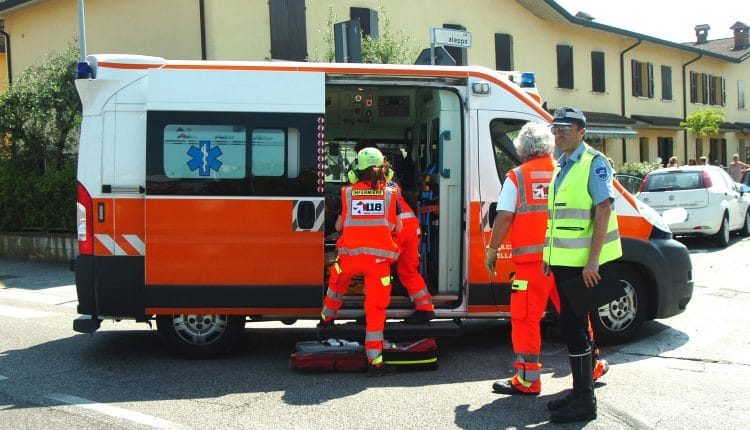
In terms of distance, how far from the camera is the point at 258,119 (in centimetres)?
609

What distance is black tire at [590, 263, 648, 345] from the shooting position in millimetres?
6668

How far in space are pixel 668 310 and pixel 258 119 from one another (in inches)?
160

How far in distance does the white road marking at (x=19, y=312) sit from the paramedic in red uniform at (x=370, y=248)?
4670mm

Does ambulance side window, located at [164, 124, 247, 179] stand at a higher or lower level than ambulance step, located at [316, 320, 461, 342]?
higher

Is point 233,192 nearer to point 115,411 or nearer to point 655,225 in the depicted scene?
point 115,411

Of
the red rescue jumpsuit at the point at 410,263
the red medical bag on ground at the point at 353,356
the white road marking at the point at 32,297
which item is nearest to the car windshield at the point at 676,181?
the red rescue jumpsuit at the point at 410,263

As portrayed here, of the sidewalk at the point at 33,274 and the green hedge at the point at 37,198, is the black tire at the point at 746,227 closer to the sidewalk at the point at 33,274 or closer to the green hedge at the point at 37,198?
the sidewalk at the point at 33,274

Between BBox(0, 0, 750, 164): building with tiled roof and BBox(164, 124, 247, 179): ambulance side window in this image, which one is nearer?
BBox(164, 124, 247, 179): ambulance side window

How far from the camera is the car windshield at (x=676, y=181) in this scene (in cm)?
1417

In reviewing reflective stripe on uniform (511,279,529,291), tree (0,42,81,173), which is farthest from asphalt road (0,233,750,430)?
tree (0,42,81,173)

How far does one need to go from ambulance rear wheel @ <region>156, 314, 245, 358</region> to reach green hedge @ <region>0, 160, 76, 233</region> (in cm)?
873

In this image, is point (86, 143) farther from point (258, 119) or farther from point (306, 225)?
point (306, 225)

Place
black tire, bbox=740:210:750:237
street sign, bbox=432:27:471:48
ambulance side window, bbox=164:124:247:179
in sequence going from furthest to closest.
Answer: black tire, bbox=740:210:750:237, street sign, bbox=432:27:471:48, ambulance side window, bbox=164:124:247:179

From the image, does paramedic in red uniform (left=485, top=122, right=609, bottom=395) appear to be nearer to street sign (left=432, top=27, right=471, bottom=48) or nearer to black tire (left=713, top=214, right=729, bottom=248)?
street sign (left=432, top=27, right=471, bottom=48)
